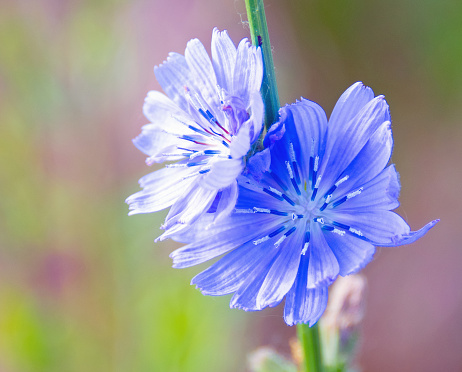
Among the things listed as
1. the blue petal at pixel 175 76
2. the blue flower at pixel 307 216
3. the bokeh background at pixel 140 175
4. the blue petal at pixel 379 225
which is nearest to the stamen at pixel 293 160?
the blue flower at pixel 307 216

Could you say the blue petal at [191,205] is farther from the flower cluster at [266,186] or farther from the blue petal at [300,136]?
the blue petal at [300,136]

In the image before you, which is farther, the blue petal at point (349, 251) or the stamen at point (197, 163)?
the stamen at point (197, 163)

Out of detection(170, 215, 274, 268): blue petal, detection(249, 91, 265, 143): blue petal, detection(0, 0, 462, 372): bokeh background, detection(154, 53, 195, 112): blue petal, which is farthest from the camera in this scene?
detection(0, 0, 462, 372): bokeh background

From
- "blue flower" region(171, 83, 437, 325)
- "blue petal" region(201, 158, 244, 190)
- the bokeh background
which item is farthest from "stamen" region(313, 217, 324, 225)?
the bokeh background

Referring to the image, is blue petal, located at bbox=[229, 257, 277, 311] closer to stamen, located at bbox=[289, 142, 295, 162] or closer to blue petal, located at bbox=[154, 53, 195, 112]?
stamen, located at bbox=[289, 142, 295, 162]

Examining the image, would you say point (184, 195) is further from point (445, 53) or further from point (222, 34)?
point (445, 53)

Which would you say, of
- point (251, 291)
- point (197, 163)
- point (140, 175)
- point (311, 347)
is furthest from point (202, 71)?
point (140, 175)
